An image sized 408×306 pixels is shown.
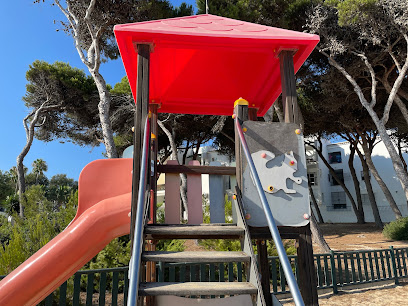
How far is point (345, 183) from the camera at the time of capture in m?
35.0

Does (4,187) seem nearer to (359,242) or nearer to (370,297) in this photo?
(359,242)

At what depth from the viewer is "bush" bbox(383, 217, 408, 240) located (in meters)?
14.8

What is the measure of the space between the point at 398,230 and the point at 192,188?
14.4 metres

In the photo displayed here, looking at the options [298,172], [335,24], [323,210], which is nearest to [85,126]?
[335,24]

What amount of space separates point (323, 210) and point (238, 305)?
3566 centimetres

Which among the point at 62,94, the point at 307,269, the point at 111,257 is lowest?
the point at 111,257

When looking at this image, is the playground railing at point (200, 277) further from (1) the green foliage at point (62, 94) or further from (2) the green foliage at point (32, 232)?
(1) the green foliage at point (62, 94)

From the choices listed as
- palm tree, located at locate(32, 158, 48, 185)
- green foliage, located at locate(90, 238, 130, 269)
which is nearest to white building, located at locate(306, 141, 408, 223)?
green foliage, located at locate(90, 238, 130, 269)

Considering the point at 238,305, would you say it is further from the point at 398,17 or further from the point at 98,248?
the point at 398,17

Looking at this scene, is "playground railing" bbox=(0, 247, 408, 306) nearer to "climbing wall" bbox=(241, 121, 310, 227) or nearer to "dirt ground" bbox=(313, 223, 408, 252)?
"climbing wall" bbox=(241, 121, 310, 227)

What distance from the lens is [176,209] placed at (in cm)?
426

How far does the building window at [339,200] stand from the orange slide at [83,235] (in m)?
34.8

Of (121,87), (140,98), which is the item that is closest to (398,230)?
(140,98)

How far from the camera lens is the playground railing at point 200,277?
17.1ft
